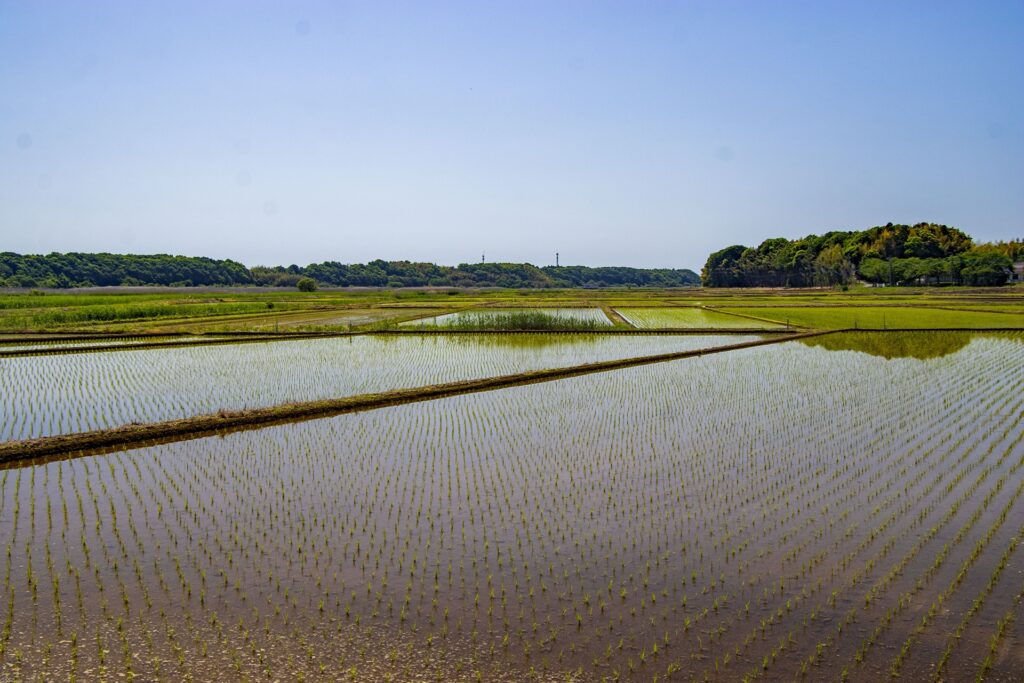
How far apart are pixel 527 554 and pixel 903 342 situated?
61.8 feet

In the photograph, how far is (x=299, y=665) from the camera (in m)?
4.02

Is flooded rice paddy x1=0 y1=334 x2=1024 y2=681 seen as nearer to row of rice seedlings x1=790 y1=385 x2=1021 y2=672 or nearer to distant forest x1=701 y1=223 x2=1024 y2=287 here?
row of rice seedlings x1=790 y1=385 x2=1021 y2=672

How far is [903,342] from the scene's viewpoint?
827 inches

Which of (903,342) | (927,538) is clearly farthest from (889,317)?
(927,538)

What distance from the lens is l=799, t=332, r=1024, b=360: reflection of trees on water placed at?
18641 millimetres

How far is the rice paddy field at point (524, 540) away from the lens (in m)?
4.14

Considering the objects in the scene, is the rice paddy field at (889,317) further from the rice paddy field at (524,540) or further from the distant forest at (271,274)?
the distant forest at (271,274)

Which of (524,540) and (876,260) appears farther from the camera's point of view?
(876,260)

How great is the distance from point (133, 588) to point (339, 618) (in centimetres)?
147

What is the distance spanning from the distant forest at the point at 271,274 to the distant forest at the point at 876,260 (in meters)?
42.2

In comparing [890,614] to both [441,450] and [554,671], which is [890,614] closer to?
[554,671]

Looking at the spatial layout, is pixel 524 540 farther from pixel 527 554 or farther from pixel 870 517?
pixel 870 517

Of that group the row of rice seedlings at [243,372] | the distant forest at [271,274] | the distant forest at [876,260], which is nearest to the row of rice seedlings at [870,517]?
the row of rice seedlings at [243,372]

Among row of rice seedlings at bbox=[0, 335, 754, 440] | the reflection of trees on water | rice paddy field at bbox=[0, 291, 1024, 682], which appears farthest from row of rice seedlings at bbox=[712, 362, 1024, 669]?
the reflection of trees on water
